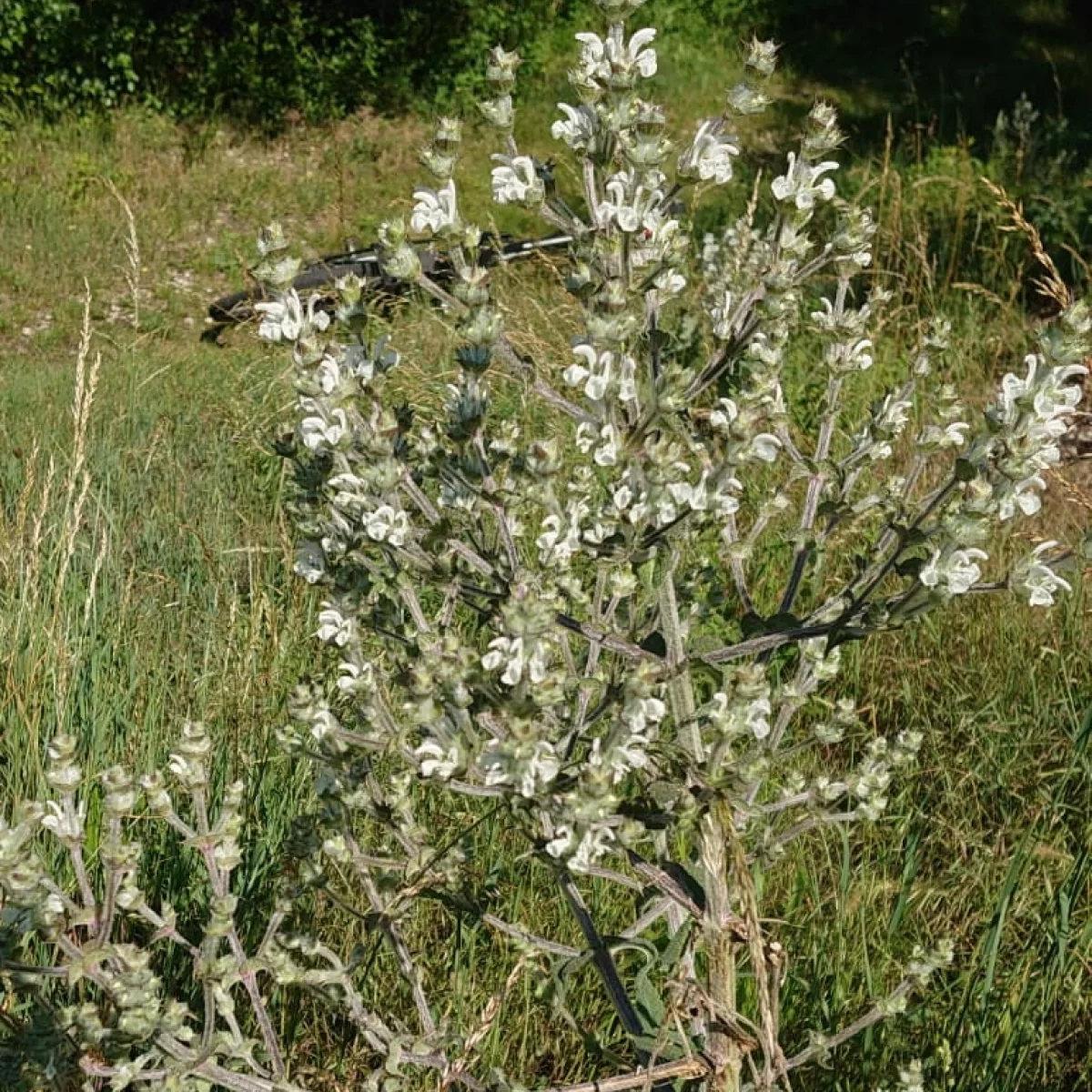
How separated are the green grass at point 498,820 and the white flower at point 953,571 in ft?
2.70

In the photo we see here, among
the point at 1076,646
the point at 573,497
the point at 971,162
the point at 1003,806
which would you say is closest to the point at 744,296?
the point at 573,497

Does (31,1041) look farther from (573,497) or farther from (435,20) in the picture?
(435,20)

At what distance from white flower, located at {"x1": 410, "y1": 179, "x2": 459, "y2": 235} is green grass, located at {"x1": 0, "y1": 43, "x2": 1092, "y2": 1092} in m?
1.02

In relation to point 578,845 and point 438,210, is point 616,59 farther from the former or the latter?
point 578,845

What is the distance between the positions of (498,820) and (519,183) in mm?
1266

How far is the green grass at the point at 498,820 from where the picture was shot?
2.02 metres

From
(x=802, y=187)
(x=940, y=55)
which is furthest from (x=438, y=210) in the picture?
(x=940, y=55)

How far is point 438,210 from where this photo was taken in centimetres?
140

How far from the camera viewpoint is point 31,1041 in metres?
1.35

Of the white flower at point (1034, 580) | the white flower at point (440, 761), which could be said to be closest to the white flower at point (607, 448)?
the white flower at point (440, 761)

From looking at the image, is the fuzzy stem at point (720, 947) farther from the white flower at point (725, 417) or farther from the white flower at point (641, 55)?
the white flower at point (641, 55)

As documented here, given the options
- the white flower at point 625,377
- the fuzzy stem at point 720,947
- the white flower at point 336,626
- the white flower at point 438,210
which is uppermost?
the white flower at point 438,210

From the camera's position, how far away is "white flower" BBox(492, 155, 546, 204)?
54.2 inches

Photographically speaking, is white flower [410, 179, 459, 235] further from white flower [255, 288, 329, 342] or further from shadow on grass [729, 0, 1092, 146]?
shadow on grass [729, 0, 1092, 146]
